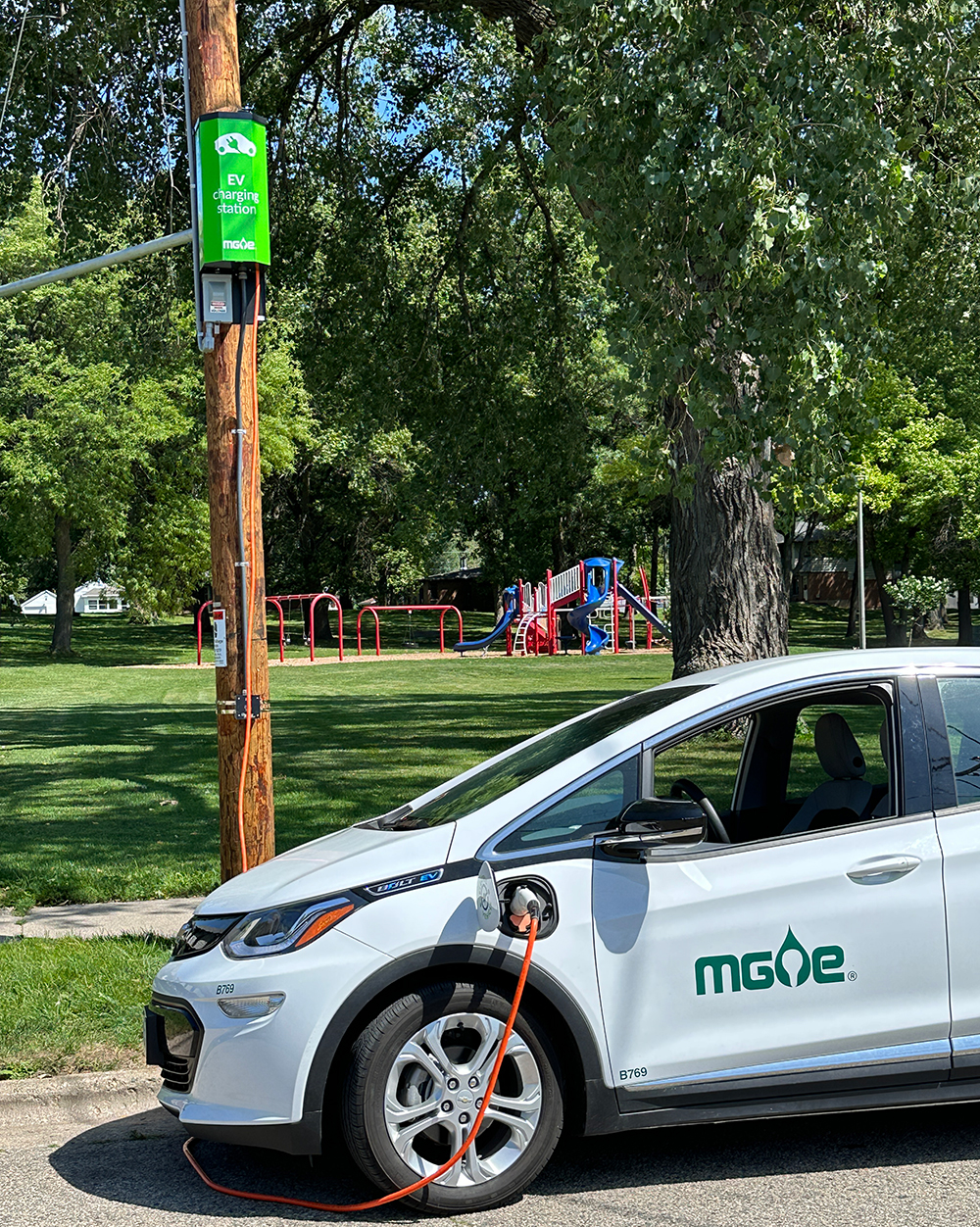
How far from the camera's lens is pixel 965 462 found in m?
36.2

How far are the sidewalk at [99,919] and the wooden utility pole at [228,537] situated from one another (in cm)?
102

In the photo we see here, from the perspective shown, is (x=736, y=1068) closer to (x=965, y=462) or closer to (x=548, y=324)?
(x=548, y=324)

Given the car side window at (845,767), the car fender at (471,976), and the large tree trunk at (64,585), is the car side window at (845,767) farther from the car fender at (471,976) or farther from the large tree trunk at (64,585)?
the large tree trunk at (64,585)

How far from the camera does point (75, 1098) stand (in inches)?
211

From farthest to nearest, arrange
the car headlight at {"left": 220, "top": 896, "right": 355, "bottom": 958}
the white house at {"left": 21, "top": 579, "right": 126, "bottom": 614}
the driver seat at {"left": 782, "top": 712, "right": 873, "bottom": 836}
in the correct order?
the white house at {"left": 21, "top": 579, "right": 126, "bottom": 614} → the driver seat at {"left": 782, "top": 712, "right": 873, "bottom": 836} → the car headlight at {"left": 220, "top": 896, "right": 355, "bottom": 958}

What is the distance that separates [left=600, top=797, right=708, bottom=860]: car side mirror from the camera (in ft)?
14.1

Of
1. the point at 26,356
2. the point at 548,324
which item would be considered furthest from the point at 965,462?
the point at 26,356

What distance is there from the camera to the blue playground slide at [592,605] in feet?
125

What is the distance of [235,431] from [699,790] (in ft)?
9.22

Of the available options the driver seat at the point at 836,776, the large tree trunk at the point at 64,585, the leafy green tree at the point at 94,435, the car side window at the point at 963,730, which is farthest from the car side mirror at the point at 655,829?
the large tree trunk at the point at 64,585

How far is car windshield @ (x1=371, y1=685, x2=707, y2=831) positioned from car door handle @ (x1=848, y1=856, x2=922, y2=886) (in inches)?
30.7

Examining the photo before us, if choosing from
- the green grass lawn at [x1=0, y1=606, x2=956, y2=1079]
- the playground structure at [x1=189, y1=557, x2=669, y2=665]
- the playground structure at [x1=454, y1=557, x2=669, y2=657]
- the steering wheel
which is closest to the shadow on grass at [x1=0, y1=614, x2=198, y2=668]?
the playground structure at [x1=189, y1=557, x2=669, y2=665]

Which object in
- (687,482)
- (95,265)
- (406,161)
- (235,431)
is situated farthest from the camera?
(406,161)

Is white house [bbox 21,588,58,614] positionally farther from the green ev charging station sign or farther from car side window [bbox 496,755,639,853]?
car side window [bbox 496,755,639,853]
